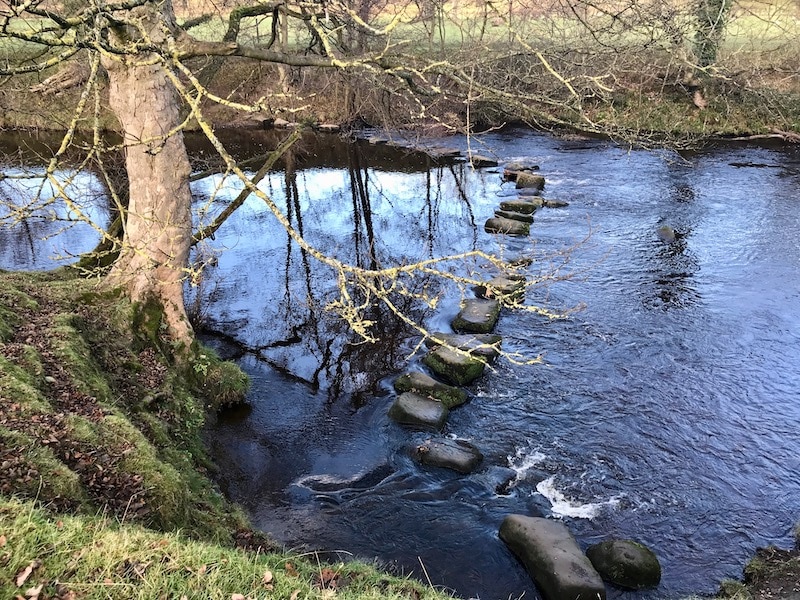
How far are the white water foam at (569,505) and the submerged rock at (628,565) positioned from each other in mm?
684

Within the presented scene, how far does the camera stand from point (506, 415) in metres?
8.05

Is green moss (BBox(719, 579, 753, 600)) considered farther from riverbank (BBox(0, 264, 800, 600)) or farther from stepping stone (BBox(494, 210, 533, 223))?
stepping stone (BBox(494, 210, 533, 223))

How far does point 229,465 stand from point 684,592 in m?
4.81

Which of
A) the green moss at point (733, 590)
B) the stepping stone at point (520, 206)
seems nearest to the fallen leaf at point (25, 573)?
the green moss at point (733, 590)

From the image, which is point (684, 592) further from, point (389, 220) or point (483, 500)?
point (389, 220)

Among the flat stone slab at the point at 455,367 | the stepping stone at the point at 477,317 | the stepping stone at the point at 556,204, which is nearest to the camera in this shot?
the flat stone slab at the point at 455,367

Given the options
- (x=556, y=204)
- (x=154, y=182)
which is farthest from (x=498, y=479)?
(x=556, y=204)

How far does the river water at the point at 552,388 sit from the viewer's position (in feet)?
20.7

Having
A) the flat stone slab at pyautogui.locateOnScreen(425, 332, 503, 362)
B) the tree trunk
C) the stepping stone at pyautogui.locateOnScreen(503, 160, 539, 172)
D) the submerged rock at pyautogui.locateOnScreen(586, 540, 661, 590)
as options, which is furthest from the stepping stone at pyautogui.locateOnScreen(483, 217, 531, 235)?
the submerged rock at pyautogui.locateOnScreen(586, 540, 661, 590)

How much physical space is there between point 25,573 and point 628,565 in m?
4.80

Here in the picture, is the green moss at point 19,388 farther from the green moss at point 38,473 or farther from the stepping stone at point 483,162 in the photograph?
the stepping stone at point 483,162

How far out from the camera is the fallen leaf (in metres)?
3.10

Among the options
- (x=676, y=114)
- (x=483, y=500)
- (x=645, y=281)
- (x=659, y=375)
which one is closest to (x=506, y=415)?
(x=483, y=500)

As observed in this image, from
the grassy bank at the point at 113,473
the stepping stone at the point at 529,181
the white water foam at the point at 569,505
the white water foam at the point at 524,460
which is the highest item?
the stepping stone at the point at 529,181
